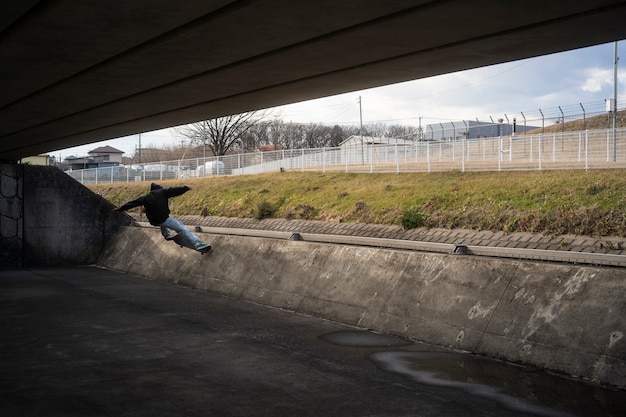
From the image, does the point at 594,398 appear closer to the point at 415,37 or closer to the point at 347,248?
the point at 415,37

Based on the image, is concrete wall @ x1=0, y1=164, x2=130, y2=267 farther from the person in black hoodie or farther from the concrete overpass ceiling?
the concrete overpass ceiling

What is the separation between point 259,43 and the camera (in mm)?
7117

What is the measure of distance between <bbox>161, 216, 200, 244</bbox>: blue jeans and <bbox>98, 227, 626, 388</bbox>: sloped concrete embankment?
4.83 feet

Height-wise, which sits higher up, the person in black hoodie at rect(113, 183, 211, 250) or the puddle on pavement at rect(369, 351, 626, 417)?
the person in black hoodie at rect(113, 183, 211, 250)

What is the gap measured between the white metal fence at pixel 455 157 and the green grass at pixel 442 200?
4.10 ft

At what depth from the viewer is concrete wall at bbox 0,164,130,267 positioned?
1955cm

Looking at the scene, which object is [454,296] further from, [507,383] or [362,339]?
[507,383]

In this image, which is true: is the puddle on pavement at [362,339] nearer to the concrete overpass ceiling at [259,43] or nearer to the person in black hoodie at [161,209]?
the concrete overpass ceiling at [259,43]

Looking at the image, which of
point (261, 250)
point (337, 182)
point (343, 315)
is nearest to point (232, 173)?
point (337, 182)

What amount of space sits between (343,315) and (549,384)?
4.03m

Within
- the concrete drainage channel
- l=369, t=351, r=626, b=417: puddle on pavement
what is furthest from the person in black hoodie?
l=369, t=351, r=626, b=417: puddle on pavement

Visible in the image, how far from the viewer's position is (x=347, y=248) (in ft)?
35.4

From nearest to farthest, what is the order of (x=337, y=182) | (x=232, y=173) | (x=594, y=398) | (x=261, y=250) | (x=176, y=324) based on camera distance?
(x=594, y=398) → (x=176, y=324) → (x=261, y=250) → (x=337, y=182) → (x=232, y=173)

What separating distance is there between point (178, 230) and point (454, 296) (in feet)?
27.5
